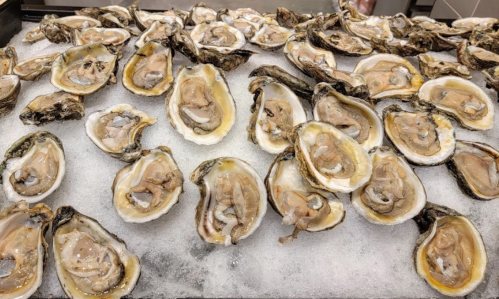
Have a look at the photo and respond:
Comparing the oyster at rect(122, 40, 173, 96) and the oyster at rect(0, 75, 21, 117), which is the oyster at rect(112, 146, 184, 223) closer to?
the oyster at rect(122, 40, 173, 96)

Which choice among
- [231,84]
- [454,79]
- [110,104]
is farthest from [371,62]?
[110,104]

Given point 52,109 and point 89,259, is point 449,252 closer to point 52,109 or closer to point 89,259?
point 89,259

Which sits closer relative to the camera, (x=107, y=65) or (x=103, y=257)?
(x=103, y=257)

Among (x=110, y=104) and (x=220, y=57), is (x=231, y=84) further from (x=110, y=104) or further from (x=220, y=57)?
(x=110, y=104)

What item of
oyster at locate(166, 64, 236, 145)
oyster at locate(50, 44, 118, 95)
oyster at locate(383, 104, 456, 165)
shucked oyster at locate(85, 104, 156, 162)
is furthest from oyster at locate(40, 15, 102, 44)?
oyster at locate(383, 104, 456, 165)

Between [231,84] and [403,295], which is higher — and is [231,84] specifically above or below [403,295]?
above
